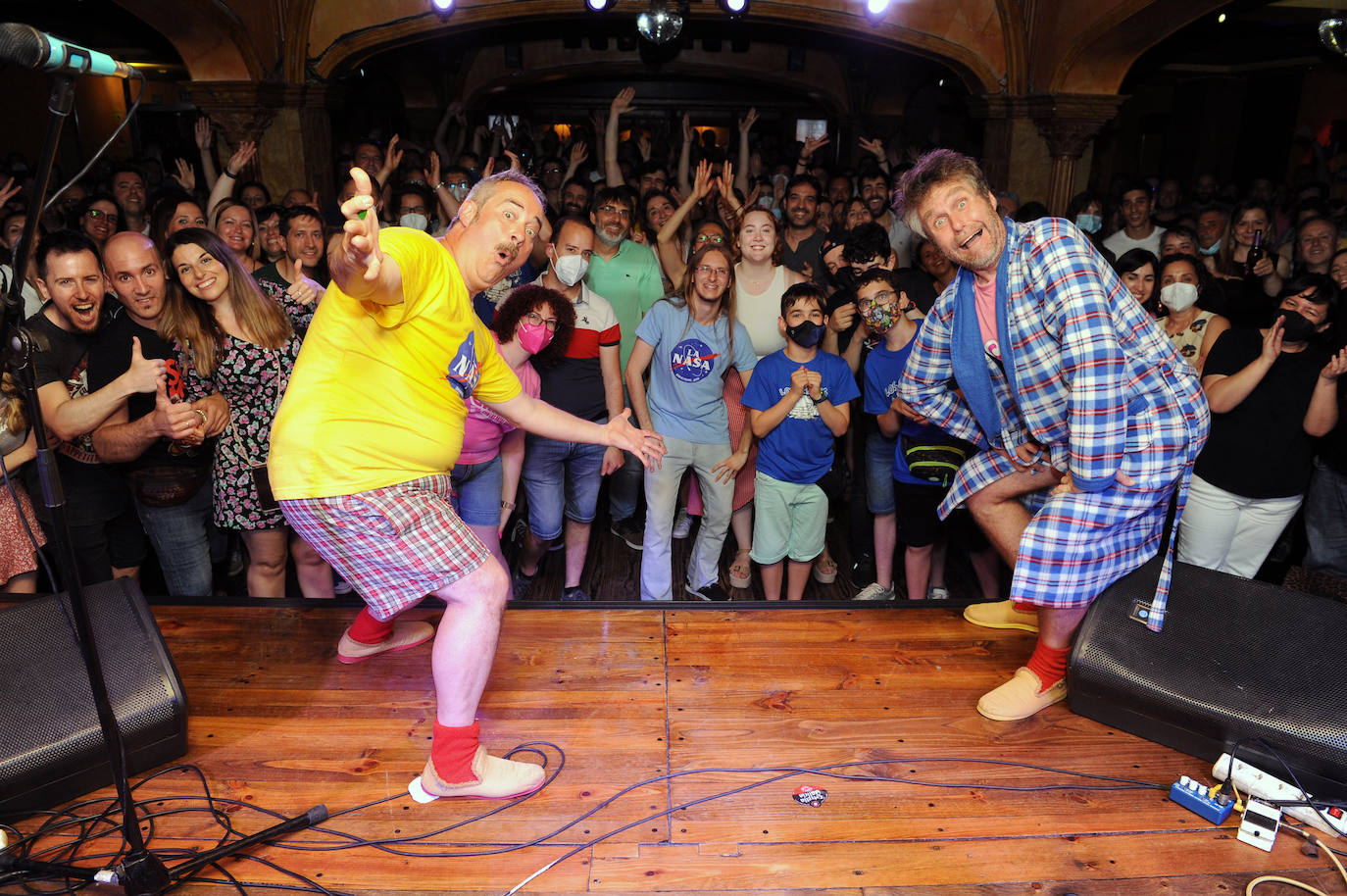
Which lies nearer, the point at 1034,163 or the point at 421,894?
the point at 421,894

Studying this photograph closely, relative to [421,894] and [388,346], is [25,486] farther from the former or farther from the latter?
[421,894]

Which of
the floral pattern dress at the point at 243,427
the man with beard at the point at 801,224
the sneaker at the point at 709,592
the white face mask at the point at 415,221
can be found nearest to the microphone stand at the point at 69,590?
the floral pattern dress at the point at 243,427

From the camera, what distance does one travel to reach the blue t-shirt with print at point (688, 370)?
3514mm

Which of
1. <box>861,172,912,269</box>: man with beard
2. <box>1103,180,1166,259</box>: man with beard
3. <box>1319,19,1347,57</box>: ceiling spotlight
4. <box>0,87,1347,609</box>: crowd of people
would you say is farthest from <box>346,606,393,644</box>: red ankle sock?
<box>1319,19,1347,57</box>: ceiling spotlight

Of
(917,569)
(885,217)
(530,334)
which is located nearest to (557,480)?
(530,334)

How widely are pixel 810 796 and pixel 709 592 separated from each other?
161cm

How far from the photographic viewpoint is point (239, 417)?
292 cm

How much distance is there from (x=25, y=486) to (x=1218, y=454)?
4147mm

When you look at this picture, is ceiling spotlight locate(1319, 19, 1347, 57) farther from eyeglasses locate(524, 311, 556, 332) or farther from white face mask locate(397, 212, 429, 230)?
white face mask locate(397, 212, 429, 230)

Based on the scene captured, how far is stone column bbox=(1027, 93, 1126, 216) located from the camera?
7324mm

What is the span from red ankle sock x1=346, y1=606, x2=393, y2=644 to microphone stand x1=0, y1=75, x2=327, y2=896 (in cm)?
76

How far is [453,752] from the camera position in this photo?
83.4 inches

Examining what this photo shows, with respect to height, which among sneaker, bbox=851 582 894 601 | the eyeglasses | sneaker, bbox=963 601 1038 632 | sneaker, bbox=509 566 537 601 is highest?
the eyeglasses

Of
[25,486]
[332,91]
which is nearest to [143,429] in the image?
[25,486]
